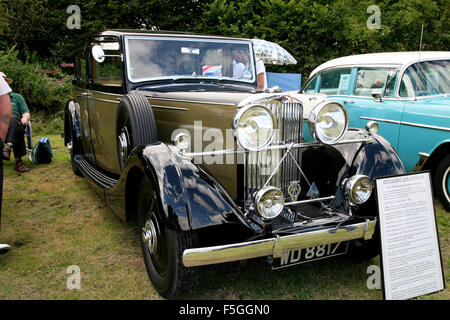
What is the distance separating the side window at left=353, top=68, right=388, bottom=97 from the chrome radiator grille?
9.73 feet

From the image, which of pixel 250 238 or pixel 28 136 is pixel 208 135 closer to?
pixel 250 238

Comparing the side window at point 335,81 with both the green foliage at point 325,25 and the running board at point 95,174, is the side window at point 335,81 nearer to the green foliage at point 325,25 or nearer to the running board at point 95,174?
the running board at point 95,174

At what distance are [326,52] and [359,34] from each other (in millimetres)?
1083

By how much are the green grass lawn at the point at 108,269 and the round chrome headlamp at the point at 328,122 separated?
1.02 meters

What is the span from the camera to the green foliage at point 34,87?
8.98 m

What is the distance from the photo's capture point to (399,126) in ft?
14.7

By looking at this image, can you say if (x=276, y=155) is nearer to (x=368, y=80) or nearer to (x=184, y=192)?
(x=184, y=192)

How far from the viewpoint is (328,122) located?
2566mm

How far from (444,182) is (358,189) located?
7.24 ft

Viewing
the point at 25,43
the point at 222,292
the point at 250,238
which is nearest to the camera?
the point at 250,238

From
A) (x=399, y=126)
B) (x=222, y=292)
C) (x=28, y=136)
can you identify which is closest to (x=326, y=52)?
(x=399, y=126)

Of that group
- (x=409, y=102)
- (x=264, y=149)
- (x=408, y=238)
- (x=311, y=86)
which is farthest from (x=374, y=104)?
(x=264, y=149)

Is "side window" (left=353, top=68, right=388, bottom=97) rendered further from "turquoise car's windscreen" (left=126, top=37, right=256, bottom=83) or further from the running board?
the running board

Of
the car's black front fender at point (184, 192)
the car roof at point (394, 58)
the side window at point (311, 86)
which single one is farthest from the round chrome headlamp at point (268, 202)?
the side window at point (311, 86)
